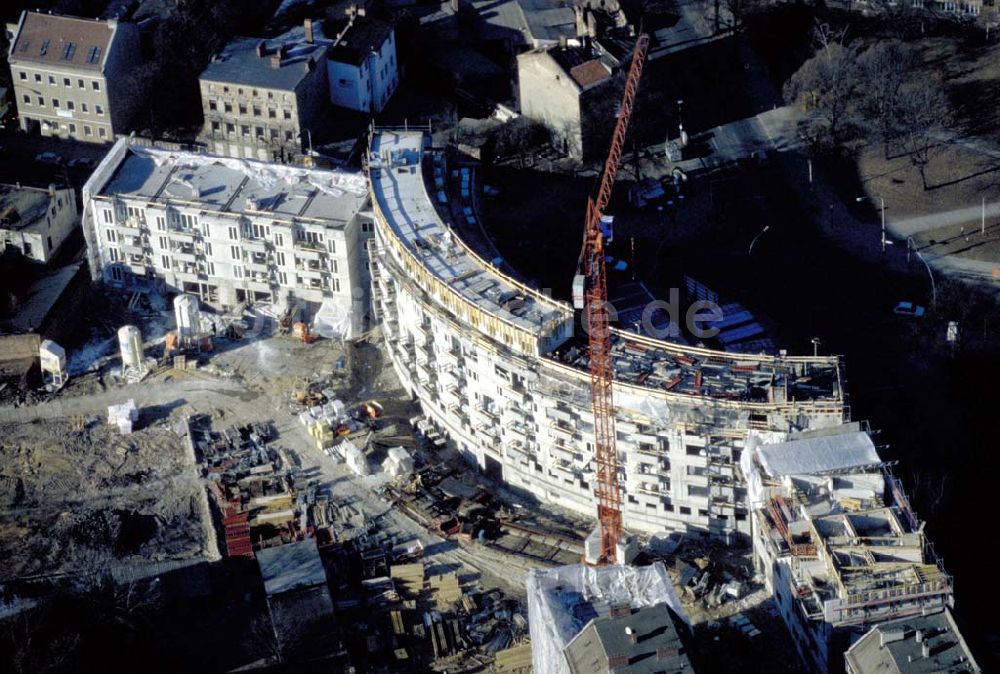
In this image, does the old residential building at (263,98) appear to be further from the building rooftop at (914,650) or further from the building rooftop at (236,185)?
the building rooftop at (914,650)

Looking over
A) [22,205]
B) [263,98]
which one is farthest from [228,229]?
[22,205]

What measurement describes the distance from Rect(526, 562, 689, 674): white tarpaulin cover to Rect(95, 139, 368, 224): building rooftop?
50362 mm

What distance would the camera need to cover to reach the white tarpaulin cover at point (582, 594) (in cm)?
13362

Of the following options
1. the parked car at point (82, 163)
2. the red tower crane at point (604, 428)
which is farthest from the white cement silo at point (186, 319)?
the red tower crane at point (604, 428)

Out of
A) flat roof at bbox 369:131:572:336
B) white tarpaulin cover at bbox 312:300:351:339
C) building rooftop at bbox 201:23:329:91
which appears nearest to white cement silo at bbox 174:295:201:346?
white tarpaulin cover at bbox 312:300:351:339

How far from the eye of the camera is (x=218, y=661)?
466 feet

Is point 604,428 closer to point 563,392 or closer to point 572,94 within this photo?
point 563,392

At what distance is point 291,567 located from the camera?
5822 inches

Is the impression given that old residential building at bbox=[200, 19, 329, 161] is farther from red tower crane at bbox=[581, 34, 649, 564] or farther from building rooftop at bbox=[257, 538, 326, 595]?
building rooftop at bbox=[257, 538, 326, 595]

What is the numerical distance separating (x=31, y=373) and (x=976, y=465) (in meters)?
83.5

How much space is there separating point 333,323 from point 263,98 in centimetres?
2972

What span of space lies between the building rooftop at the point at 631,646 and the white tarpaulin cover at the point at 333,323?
53.6 meters

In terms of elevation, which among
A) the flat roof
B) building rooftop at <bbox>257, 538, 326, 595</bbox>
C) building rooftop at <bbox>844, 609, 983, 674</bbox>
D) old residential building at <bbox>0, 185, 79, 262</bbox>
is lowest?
building rooftop at <bbox>257, 538, 326, 595</bbox>

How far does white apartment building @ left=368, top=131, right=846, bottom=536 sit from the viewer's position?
14638cm
